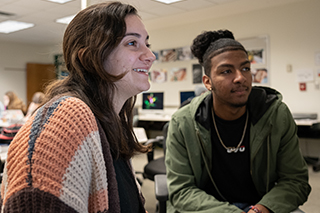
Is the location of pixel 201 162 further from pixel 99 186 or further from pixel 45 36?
pixel 45 36

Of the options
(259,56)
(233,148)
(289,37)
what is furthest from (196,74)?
(233,148)

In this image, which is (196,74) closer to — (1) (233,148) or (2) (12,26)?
(2) (12,26)

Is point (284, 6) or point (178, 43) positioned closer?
point (284, 6)

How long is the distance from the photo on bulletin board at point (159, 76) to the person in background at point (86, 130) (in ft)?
18.8

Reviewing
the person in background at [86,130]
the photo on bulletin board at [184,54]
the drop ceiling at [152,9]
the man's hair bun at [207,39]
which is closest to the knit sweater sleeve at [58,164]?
the person in background at [86,130]

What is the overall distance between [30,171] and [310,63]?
16.7 ft

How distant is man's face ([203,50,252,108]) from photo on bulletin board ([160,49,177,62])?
16.4 feet

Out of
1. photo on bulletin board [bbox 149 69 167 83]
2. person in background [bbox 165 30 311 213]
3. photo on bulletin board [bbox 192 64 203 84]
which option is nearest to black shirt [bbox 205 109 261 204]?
person in background [bbox 165 30 311 213]

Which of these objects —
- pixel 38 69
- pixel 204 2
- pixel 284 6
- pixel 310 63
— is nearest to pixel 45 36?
pixel 38 69

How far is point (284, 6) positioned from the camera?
16.4ft

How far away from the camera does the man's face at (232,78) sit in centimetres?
141

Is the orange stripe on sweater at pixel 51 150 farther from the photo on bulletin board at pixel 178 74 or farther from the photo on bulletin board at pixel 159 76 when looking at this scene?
the photo on bulletin board at pixel 159 76

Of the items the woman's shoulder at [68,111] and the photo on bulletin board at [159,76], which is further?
the photo on bulletin board at [159,76]

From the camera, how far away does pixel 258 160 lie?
1422mm
